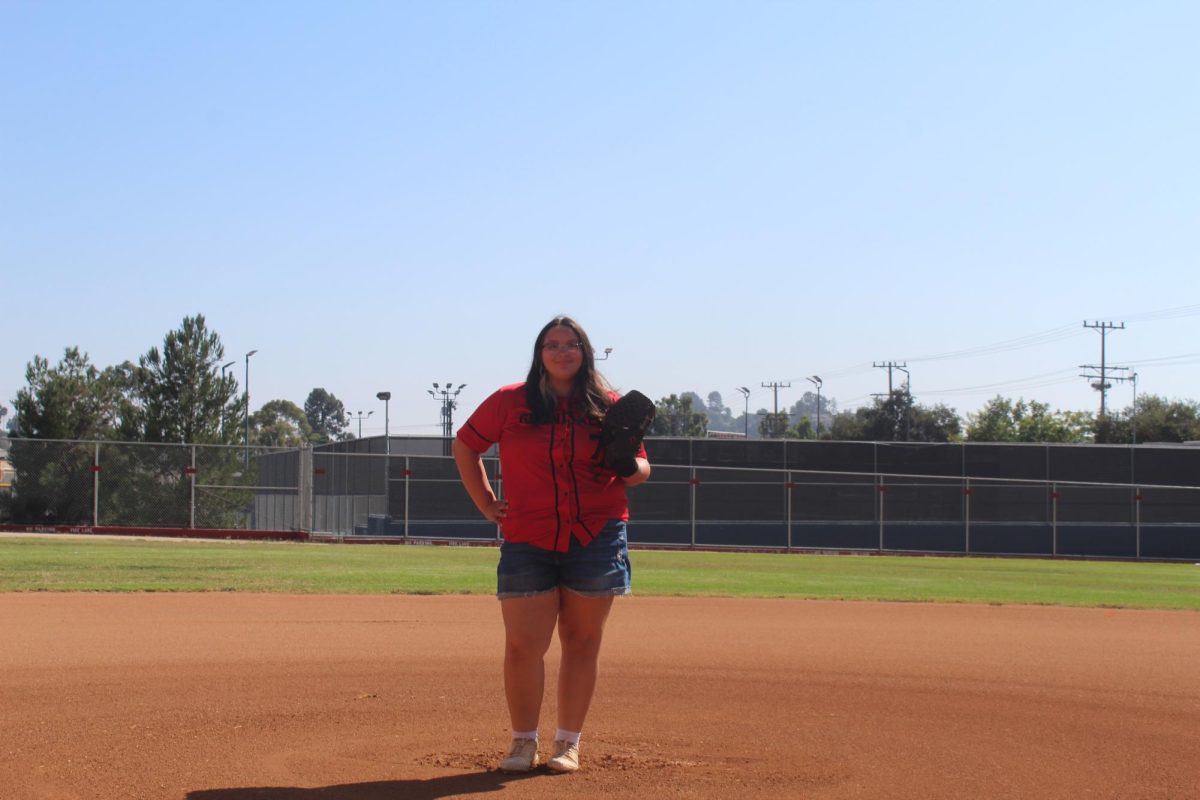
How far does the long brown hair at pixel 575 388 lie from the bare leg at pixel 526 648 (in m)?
0.78

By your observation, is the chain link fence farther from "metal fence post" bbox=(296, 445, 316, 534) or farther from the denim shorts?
the denim shorts

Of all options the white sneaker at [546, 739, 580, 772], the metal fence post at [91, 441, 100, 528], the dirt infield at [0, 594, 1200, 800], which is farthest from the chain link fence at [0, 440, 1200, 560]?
the white sneaker at [546, 739, 580, 772]

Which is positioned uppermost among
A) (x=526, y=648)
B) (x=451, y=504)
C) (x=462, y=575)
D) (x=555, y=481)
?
(x=555, y=481)

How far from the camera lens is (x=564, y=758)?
5.29 metres

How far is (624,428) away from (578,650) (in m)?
1.00

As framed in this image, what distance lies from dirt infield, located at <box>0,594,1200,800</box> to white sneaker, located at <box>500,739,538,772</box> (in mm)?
99

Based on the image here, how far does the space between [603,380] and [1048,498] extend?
3147 centimetres

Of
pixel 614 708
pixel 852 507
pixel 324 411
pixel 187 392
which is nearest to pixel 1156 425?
pixel 852 507

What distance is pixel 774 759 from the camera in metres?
5.57

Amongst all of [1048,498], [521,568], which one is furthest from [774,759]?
[1048,498]

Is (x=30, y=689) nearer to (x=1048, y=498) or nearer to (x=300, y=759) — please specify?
(x=300, y=759)

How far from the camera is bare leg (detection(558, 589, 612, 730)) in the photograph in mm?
5379

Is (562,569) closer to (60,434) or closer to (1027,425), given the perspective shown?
(60,434)

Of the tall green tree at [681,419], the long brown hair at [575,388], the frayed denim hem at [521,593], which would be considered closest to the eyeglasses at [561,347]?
the long brown hair at [575,388]
